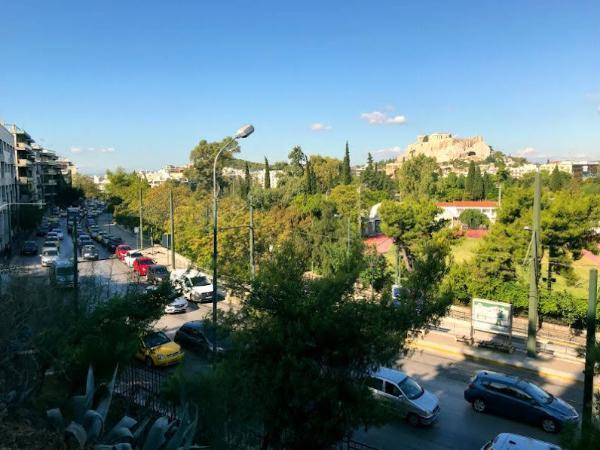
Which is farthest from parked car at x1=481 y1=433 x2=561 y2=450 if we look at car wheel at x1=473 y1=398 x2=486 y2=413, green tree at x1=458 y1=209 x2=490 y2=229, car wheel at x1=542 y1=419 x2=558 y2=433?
green tree at x1=458 y1=209 x2=490 y2=229

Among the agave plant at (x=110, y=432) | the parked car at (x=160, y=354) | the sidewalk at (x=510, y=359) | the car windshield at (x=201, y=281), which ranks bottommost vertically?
the sidewalk at (x=510, y=359)

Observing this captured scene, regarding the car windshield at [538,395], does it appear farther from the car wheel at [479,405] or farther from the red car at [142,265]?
the red car at [142,265]

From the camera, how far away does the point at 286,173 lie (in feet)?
224

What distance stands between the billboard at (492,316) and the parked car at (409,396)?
24.2ft

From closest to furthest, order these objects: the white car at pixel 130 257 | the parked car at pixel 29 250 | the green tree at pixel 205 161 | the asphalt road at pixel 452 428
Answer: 1. the asphalt road at pixel 452 428
2. the white car at pixel 130 257
3. the parked car at pixel 29 250
4. the green tree at pixel 205 161

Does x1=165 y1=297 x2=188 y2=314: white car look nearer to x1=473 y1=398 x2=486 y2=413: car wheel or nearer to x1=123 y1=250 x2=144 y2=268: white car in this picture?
x1=123 y1=250 x2=144 y2=268: white car

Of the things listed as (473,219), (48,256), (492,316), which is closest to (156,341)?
(492,316)

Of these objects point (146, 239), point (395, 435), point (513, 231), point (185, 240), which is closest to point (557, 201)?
point (513, 231)

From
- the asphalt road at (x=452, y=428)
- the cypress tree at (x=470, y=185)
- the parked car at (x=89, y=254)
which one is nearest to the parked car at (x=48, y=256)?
the parked car at (x=89, y=254)

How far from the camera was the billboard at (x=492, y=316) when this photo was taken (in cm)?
1912

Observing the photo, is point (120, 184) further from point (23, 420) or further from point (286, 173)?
point (23, 420)

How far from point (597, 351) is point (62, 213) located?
4318 inches

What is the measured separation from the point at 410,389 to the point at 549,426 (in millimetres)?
3477

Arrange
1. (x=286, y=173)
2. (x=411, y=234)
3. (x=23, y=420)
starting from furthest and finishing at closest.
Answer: (x=286, y=173) < (x=411, y=234) < (x=23, y=420)
